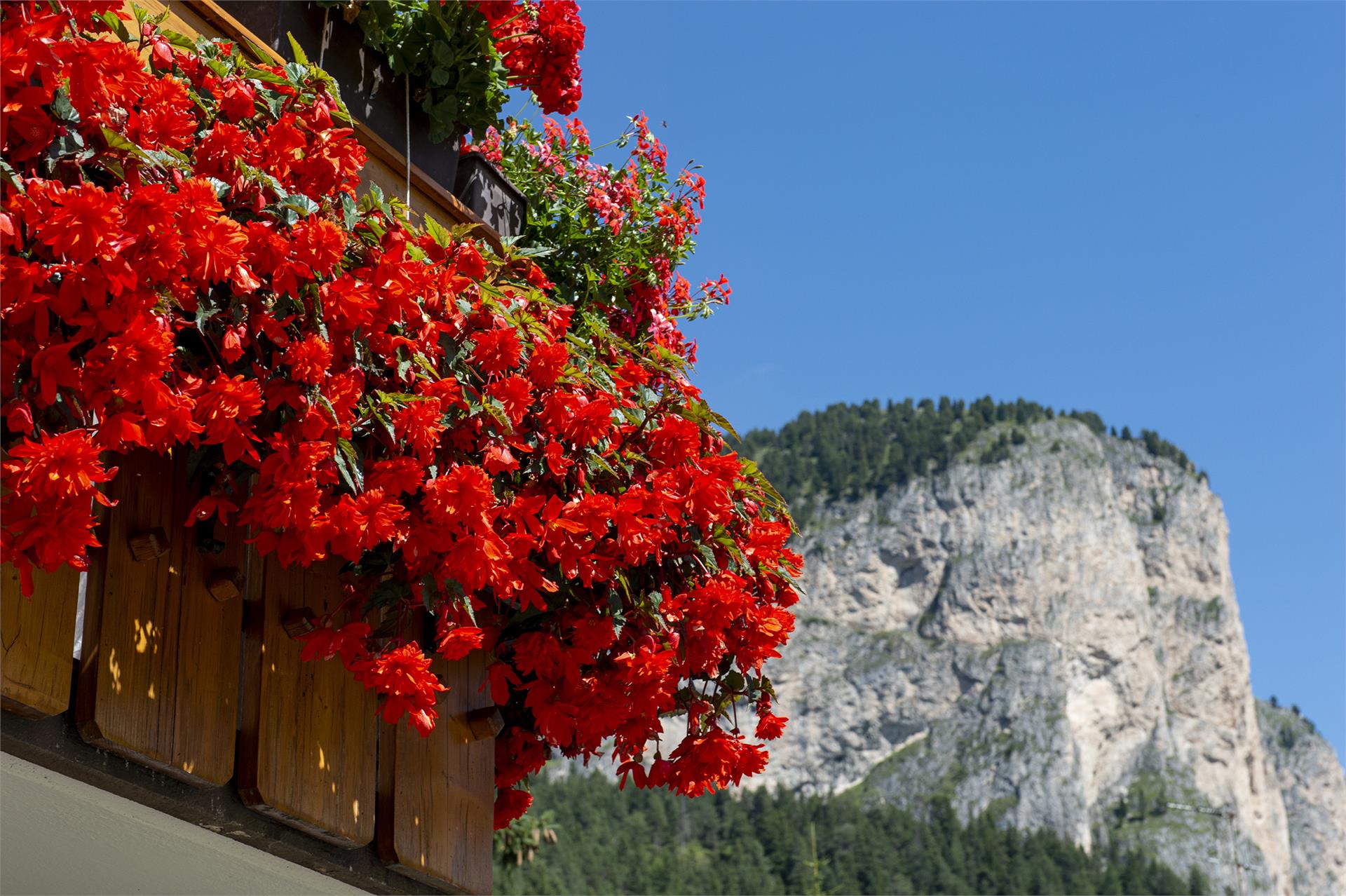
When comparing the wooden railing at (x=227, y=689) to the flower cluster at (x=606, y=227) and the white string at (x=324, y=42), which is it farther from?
the flower cluster at (x=606, y=227)

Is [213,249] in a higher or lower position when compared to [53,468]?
higher

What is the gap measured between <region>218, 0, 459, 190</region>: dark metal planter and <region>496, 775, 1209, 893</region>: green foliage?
182 ft

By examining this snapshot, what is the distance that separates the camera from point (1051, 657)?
4134 inches

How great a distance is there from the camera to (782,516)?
337 centimetres

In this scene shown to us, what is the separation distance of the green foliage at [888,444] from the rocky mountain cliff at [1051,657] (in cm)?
93

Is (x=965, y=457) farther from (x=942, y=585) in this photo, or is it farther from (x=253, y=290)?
(x=253, y=290)

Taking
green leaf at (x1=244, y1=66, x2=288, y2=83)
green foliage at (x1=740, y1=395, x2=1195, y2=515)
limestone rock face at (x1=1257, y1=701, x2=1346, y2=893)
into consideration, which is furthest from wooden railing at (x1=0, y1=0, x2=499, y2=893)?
limestone rock face at (x1=1257, y1=701, x2=1346, y2=893)

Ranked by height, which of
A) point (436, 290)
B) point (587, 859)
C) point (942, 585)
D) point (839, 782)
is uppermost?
point (942, 585)

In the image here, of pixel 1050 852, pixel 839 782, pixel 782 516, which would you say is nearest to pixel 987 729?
pixel 839 782

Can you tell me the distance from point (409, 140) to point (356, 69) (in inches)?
8.4

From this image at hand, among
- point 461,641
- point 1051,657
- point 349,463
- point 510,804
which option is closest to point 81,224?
point 349,463

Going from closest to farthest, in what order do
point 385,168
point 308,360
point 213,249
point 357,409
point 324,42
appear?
1. point 213,249
2. point 308,360
3. point 357,409
4. point 324,42
5. point 385,168

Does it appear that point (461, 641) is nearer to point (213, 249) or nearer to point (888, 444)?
point (213, 249)

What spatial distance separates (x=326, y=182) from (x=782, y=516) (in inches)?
51.6
